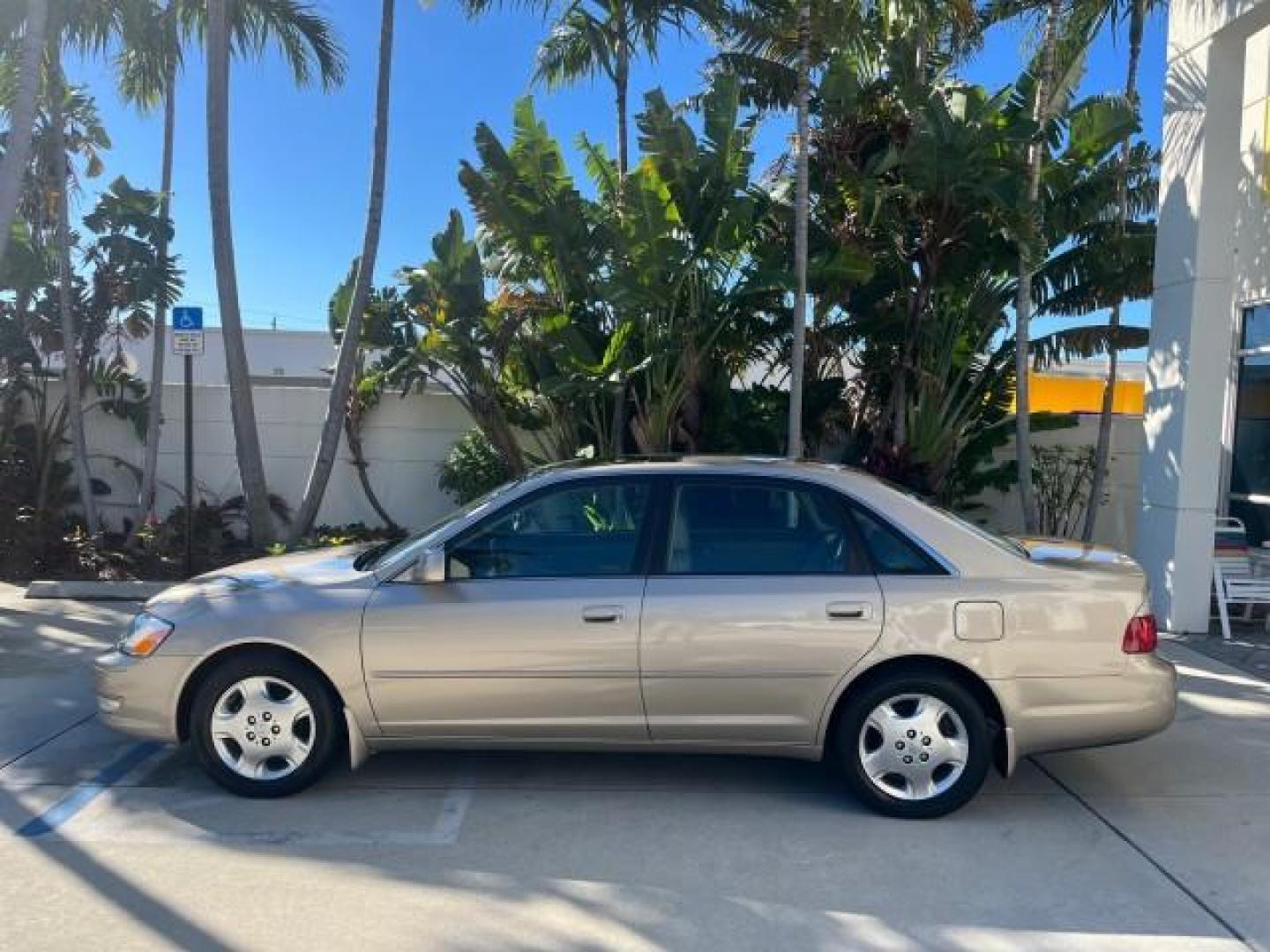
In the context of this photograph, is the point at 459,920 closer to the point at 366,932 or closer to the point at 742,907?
the point at 366,932

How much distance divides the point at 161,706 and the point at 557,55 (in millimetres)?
9540

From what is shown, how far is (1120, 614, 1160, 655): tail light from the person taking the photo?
448 cm

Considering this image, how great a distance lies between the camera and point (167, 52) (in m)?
10.8

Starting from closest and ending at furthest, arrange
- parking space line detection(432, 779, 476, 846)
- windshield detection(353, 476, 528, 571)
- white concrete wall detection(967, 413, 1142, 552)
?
parking space line detection(432, 779, 476, 846) < windshield detection(353, 476, 528, 571) < white concrete wall detection(967, 413, 1142, 552)

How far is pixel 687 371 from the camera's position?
10.4 m

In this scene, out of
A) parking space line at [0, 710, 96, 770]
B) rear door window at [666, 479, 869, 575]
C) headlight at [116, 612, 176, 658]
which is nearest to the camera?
rear door window at [666, 479, 869, 575]

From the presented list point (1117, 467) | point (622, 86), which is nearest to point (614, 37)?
point (622, 86)

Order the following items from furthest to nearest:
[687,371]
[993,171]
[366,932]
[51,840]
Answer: [687,371] → [993,171] → [51,840] → [366,932]

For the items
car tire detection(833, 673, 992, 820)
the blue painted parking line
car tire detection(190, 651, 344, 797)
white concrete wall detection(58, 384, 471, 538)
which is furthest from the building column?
the blue painted parking line

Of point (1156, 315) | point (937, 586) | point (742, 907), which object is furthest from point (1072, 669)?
point (1156, 315)

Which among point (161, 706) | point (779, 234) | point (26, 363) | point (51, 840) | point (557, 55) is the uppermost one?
point (557, 55)

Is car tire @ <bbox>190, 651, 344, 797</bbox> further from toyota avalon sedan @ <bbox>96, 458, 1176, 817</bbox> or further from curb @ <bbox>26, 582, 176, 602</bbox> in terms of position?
curb @ <bbox>26, 582, 176, 602</bbox>

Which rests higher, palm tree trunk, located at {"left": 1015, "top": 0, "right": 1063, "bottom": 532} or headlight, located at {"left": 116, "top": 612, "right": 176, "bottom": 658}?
palm tree trunk, located at {"left": 1015, "top": 0, "right": 1063, "bottom": 532}

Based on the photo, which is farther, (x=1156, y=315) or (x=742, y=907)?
(x=1156, y=315)
